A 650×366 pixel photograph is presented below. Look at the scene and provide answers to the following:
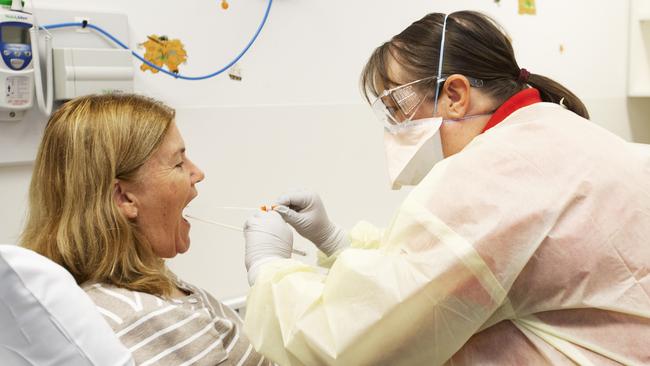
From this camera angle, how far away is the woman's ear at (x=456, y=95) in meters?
1.33

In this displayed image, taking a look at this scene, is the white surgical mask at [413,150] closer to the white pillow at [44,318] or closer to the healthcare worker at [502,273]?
the healthcare worker at [502,273]

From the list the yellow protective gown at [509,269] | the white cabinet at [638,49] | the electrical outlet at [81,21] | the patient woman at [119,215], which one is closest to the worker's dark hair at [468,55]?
the yellow protective gown at [509,269]

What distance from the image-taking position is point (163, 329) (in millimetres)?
1175

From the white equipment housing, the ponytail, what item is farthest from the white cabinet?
the white equipment housing

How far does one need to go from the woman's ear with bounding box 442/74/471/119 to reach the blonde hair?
63 cm

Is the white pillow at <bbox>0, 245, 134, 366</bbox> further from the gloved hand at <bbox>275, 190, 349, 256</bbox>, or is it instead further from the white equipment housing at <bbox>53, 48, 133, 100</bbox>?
the white equipment housing at <bbox>53, 48, 133, 100</bbox>

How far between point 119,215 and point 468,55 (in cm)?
78

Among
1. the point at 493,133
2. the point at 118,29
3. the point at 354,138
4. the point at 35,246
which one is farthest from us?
the point at 354,138

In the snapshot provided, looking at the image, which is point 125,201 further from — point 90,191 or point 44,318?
point 44,318

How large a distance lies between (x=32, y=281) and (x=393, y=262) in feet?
1.77

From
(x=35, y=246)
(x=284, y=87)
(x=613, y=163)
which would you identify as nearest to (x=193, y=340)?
(x=35, y=246)

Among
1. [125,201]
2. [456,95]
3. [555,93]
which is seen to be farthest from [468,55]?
[125,201]

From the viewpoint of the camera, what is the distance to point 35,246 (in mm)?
1294

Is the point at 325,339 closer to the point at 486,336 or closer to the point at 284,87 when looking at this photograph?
the point at 486,336
